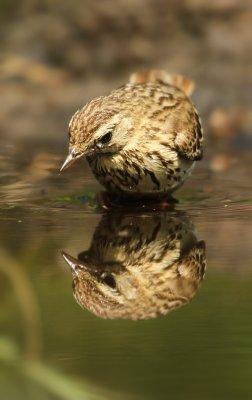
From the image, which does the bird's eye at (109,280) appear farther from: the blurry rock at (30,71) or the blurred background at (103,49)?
the blurry rock at (30,71)

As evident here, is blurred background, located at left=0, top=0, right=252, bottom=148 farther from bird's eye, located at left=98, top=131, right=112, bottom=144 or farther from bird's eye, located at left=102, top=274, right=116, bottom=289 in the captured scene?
bird's eye, located at left=102, top=274, right=116, bottom=289

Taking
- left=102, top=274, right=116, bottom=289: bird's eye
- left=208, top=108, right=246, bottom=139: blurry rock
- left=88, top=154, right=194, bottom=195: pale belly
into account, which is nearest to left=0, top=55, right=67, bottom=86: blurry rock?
left=208, top=108, right=246, bottom=139: blurry rock

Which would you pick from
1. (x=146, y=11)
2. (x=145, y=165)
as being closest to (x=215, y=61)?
(x=146, y=11)

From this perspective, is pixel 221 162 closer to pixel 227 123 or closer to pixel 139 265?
pixel 227 123

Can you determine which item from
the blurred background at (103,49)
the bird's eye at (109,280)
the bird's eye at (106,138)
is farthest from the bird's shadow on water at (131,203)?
the blurred background at (103,49)

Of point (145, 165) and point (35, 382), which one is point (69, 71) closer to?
point (145, 165)

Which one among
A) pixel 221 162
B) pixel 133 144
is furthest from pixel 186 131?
pixel 221 162
